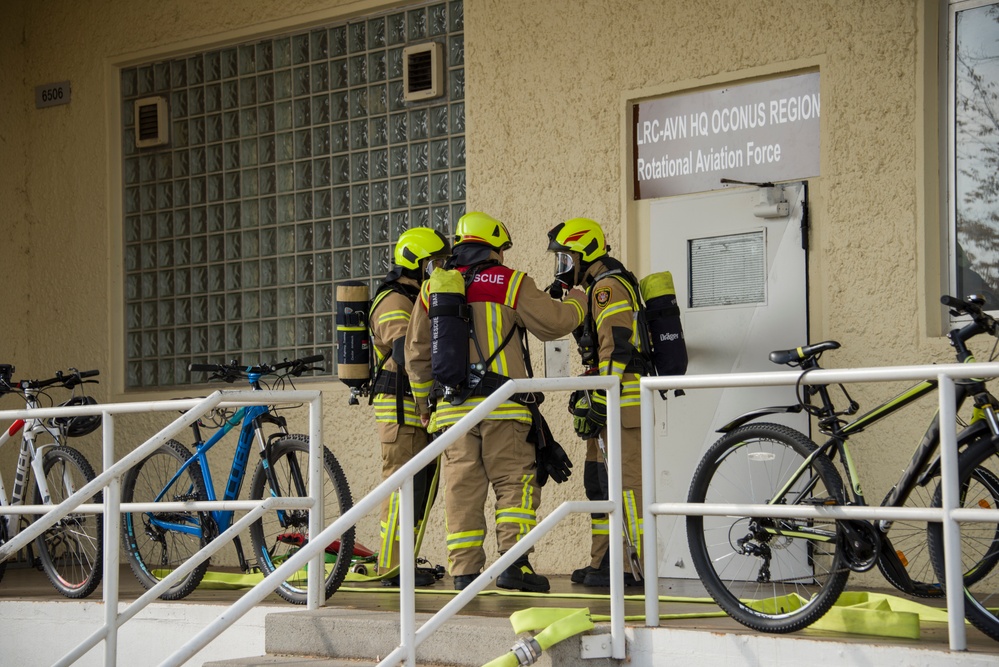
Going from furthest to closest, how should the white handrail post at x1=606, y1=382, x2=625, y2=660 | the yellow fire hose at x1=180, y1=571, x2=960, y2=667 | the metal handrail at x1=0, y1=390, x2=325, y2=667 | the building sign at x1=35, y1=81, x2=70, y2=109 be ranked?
the building sign at x1=35, y1=81, x2=70, y2=109 < the metal handrail at x1=0, y1=390, x2=325, y2=667 < the white handrail post at x1=606, y1=382, x2=625, y2=660 < the yellow fire hose at x1=180, y1=571, x2=960, y2=667

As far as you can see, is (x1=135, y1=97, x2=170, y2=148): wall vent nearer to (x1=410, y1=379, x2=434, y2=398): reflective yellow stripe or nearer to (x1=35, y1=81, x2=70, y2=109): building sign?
(x1=35, y1=81, x2=70, y2=109): building sign

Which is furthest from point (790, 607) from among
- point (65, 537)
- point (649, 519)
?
point (65, 537)

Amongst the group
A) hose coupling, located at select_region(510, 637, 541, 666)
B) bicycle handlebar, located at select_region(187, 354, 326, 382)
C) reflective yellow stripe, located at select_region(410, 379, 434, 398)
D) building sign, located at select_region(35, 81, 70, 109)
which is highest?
building sign, located at select_region(35, 81, 70, 109)

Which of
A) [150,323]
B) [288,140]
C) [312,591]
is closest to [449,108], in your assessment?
[288,140]

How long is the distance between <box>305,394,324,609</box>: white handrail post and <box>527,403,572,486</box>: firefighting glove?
107 centimetres

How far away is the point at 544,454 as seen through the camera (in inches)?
269

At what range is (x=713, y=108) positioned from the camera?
8070 millimetres

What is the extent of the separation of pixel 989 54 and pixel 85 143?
274 inches

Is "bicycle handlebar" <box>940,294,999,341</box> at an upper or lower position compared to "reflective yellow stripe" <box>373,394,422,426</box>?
upper

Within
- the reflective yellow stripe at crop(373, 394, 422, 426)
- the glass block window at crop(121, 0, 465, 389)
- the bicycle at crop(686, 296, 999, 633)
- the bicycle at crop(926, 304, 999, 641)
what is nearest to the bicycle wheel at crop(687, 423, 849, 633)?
the bicycle at crop(686, 296, 999, 633)

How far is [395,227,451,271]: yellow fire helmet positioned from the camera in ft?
24.1

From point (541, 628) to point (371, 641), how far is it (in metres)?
0.84

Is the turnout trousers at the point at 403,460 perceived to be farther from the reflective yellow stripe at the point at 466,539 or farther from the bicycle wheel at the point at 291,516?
the reflective yellow stripe at the point at 466,539

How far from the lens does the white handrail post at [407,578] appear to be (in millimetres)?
4996
